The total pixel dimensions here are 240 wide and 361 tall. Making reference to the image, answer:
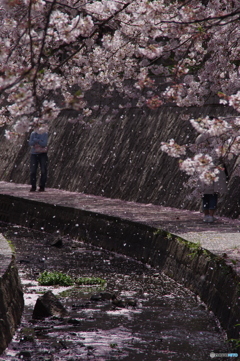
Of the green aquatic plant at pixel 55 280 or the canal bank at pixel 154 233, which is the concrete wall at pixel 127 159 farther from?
the green aquatic plant at pixel 55 280

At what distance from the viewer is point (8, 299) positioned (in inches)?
343

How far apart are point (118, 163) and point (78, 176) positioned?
245 cm

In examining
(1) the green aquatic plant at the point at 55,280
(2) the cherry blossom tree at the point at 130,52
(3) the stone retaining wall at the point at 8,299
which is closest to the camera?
(2) the cherry blossom tree at the point at 130,52

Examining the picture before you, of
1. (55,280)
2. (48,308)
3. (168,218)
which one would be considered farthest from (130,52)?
(48,308)

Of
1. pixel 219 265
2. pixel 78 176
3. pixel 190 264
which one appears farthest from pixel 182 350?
pixel 78 176

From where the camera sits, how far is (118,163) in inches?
855

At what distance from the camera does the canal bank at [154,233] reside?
9.62m

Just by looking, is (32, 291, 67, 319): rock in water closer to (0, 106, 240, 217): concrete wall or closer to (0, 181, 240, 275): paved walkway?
(0, 181, 240, 275): paved walkway

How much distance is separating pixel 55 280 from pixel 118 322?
Result: 105 inches

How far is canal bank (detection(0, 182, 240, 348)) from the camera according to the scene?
31.6 ft

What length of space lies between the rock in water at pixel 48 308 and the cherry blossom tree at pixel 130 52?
2267 millimetres

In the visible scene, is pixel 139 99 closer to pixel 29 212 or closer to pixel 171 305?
pixel 29 212

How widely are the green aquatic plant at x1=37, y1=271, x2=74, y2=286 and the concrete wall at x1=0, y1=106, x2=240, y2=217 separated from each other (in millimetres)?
4618

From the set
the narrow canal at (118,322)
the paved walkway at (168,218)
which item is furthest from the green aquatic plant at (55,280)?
the paved walkway at (168,218)
